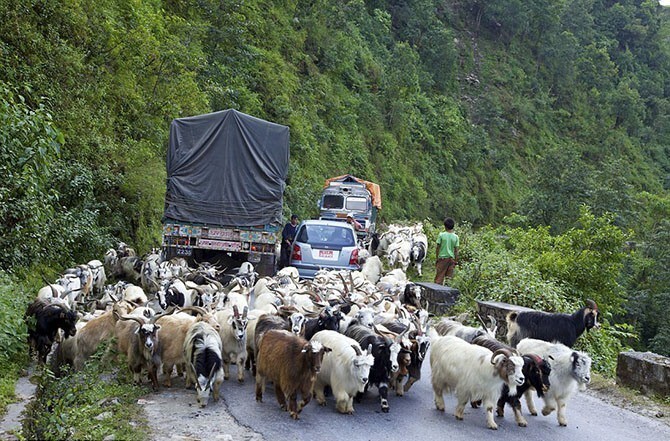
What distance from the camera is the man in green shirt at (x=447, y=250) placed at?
11.9 meters

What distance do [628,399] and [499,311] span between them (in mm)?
2716

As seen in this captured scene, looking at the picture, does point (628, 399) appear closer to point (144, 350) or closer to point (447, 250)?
point (447, 250)

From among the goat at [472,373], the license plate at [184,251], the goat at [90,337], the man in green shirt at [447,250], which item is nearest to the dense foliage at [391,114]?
the man in green shirt at [447,250]

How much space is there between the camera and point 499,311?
1019 cm

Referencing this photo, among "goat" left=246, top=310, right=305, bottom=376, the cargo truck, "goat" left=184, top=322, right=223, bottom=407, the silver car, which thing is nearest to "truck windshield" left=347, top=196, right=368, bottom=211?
the silver car

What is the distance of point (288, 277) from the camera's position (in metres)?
11.4

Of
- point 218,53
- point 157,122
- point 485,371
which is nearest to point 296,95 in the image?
point 218,53

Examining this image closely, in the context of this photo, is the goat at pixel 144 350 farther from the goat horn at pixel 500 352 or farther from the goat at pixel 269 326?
the goat horn at pixel 500 352

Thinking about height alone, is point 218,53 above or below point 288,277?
above

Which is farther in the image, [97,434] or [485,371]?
[485,371]

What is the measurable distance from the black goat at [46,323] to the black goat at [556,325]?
524cm

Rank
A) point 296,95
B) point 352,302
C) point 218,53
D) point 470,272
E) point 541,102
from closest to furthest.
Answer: point 352,302 → point 470,272 → point 218,53 → point 296,95 → point 541,102

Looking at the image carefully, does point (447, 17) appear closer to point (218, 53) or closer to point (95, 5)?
point (218, 53)

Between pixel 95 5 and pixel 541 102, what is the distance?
40.0m
